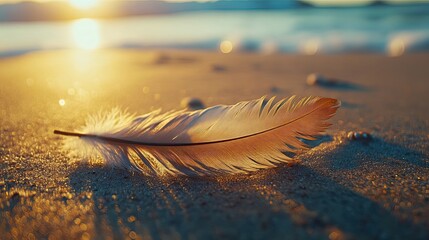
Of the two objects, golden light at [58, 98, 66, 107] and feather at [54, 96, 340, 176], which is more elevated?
golden light at [58, 98, 66, 107]

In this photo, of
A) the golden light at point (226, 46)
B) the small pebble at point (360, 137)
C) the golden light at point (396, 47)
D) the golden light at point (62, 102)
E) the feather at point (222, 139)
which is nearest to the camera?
the feather at point (222, 139)

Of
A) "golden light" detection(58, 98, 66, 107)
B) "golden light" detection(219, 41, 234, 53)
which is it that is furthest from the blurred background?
"golden light" detection(58, 98, 66, 107)

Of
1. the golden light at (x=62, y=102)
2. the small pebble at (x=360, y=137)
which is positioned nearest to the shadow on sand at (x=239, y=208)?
the small pebble at (x=360, y=137)

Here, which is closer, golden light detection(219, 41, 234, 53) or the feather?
the feather

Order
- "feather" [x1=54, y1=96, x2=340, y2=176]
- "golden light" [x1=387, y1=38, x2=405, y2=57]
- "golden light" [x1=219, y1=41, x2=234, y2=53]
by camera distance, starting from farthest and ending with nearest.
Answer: "golden light" [x1=219, y1=41, x2=234, y2=53], "golden light" [x1=387, y1=38, x2=405, y2=57], "feather" [x1=54, y1=96, x2=340, y2=176]

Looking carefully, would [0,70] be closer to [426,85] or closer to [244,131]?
[244,131]

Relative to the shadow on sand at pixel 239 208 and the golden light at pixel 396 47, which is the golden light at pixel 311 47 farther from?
the shadow on sand at pixel 239 208

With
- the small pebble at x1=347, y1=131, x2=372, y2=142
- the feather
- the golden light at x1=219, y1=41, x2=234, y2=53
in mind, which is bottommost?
the small pebble at x1=347, y1=131, x2=372, y2=142

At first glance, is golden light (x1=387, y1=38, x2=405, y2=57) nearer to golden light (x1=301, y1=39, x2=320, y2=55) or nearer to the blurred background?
the blurred background

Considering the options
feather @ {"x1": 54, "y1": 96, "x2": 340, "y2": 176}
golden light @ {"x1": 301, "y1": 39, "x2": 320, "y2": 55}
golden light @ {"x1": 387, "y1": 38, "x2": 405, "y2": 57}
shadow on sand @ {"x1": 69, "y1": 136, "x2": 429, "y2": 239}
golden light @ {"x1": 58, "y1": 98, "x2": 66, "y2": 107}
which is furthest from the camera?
golden light @ {"x1": 301, "y1": 39, "x2": 320, "y2": 55}
